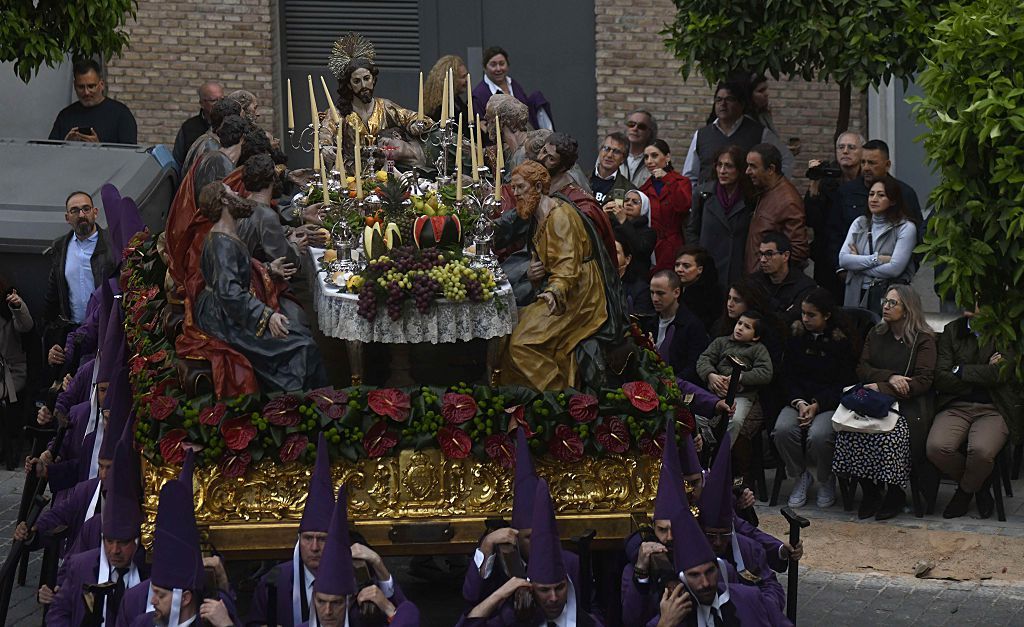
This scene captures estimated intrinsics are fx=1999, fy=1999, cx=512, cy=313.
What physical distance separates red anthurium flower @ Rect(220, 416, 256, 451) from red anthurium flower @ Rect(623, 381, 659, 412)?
1878 mm

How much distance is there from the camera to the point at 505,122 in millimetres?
13234

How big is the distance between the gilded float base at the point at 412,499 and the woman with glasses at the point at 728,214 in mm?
4169

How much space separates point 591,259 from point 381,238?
1.11 metres

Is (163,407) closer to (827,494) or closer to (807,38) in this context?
(827,494)

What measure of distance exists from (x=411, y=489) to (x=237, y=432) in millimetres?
904

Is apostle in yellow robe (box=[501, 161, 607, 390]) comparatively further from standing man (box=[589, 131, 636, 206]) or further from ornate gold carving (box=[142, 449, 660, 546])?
standing man (box=[589, 131, 636, 206])

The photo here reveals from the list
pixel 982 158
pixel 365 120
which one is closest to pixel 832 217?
pixel 365 120

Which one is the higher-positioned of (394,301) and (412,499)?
(394,301)

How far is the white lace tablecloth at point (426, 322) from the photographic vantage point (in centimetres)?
1002

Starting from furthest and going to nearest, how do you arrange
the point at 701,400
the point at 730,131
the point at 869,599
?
the point at 730,131
the point at 701,400
the point at 869,599

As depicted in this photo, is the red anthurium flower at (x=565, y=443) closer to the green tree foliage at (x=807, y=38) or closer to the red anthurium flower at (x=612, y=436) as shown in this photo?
the red anthurium flower at (x=612, y=436)

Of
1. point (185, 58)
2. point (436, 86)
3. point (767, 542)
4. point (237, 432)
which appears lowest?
point (767, 542)

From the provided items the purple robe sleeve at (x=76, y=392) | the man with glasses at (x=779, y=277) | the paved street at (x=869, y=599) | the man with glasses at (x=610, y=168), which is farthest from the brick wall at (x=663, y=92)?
the purple robe sleeve at (x=76, y=392)

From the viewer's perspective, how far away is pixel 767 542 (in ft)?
32.3
